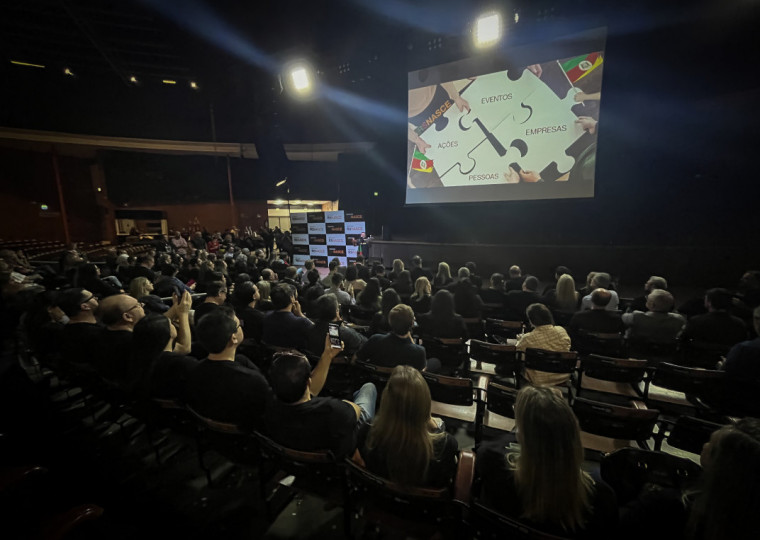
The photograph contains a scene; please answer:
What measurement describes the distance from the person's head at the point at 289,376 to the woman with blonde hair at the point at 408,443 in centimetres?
44

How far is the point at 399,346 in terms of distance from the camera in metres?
2.76

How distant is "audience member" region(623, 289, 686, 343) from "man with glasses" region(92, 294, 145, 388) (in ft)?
16.0

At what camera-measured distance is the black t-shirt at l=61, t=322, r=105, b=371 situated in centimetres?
273

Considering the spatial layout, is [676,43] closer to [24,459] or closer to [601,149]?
[601,149]

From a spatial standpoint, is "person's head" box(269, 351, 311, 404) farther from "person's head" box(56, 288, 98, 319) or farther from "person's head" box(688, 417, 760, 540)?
"person's head" box(56, 288, 98, 319)

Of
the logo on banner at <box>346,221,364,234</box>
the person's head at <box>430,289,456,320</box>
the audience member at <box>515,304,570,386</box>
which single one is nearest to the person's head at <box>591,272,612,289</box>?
the audience member at <box>515,304,570,386</box>

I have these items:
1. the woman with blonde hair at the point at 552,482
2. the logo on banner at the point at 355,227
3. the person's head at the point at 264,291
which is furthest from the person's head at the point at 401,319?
the logo on banner at the point at 355,227

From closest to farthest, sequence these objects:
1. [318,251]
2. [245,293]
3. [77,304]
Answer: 1. [77,304]
2. [245,293]
3. [318,251]

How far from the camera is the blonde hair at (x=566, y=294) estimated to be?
4484 mm

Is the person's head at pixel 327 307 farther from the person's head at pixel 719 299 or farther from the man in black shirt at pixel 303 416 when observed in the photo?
the person's head at pixel 719 299

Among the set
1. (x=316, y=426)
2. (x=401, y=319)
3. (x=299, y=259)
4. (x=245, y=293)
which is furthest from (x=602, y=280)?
(x=299, y=259)

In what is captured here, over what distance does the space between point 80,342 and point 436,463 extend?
320 centimetres

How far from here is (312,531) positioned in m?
1.94

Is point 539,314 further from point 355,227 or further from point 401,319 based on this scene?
point 355,227
